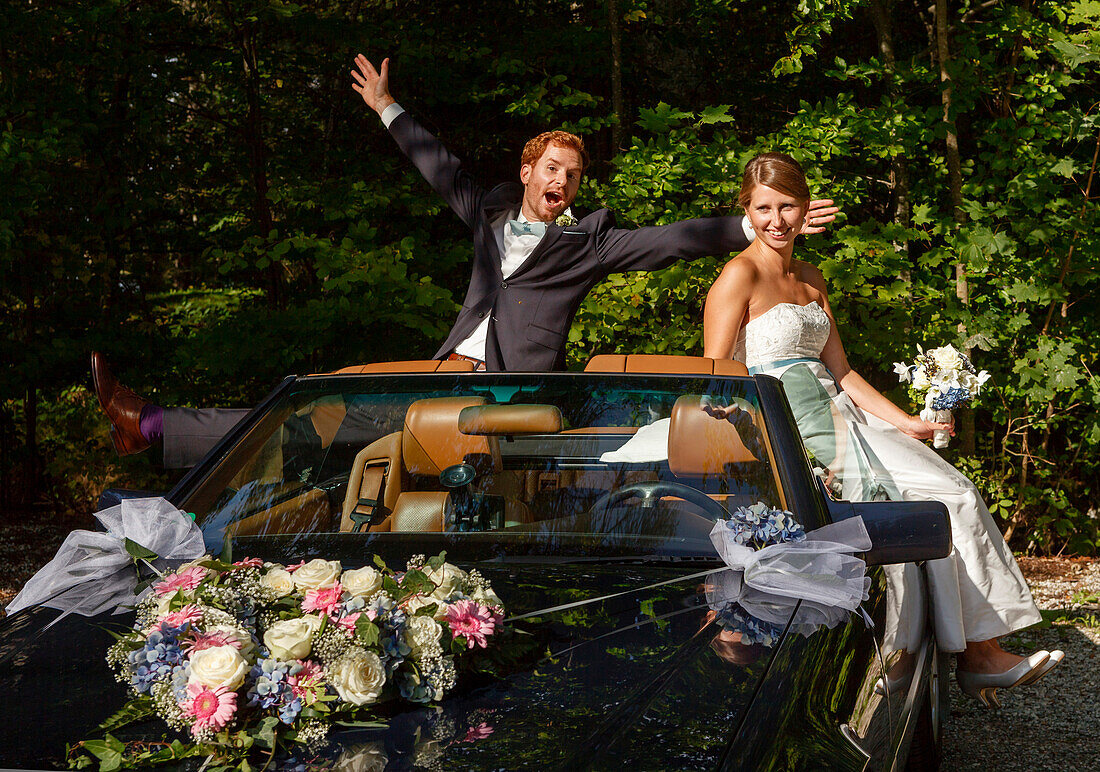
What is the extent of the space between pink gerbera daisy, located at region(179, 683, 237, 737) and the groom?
9.19ft

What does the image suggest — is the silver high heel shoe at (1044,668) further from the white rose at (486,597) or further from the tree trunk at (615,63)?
the tree trunk at (615,63)

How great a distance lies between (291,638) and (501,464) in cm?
101

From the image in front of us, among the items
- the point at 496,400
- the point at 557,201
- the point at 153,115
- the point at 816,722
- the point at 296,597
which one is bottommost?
the point at 816,722

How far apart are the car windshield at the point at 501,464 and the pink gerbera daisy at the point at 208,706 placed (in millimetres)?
856

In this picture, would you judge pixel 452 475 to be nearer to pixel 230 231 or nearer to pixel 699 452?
pixel 699 452

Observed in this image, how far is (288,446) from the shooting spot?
9.50ft

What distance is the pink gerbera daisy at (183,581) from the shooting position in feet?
6.42

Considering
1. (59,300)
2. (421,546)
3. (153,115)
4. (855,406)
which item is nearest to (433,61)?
(153,115)

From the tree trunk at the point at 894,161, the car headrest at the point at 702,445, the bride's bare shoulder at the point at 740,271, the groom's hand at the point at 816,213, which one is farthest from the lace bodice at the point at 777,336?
the tree trunk at the point at 894,161

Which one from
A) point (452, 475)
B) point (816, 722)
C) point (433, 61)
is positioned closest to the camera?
point (816, 722)

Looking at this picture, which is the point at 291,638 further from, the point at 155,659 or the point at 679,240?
the point at 679,240

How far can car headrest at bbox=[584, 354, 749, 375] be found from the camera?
9.91ft

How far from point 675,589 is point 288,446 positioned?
1214 millimetres

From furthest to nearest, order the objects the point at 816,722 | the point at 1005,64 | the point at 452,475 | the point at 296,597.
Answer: the point at 1005,64, the point at 452,475, the point at 296,597, the point at 816,722
